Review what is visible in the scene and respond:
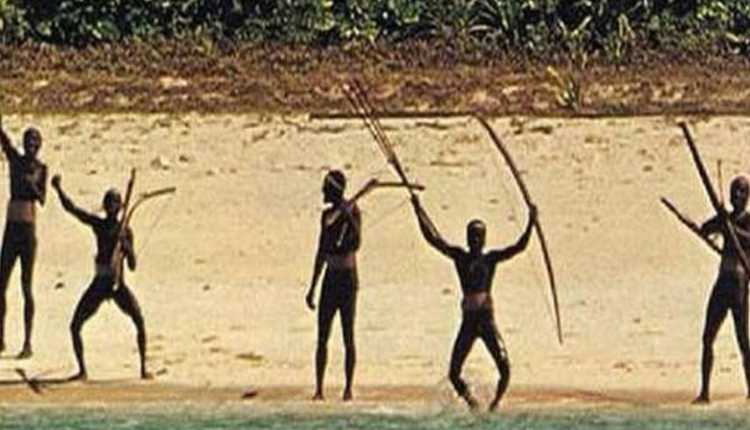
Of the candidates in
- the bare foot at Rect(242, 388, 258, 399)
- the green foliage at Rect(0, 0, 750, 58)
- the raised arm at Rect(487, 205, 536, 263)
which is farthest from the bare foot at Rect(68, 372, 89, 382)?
the green foliage at Rect(0, 0, 750, 58)

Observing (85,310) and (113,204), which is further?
(85,310)

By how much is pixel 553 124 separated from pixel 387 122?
1.60 meters

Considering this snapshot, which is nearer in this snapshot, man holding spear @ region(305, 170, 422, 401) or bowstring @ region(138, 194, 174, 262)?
man holding spear @ region(305, 170, 422, 401)

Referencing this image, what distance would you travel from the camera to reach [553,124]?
96.2 ft

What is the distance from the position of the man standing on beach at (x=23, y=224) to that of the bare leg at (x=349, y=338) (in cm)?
257

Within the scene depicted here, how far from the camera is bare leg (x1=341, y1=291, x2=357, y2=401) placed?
20812mm

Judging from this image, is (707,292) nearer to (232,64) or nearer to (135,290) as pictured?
(135,290)

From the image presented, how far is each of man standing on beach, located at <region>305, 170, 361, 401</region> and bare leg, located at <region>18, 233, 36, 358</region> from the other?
93.8 inches

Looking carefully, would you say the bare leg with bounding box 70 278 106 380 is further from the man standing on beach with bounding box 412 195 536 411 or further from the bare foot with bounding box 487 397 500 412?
the bare foot with bounding box 487 397 500 412

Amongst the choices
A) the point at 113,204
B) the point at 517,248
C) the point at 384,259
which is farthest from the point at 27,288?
the point at 517,248

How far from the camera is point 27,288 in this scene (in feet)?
72.2

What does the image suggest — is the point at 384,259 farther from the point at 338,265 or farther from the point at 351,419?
the point at 351,419

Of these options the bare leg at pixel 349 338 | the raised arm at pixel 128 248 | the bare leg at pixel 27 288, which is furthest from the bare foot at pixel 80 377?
the bare leg at pixel 349 338

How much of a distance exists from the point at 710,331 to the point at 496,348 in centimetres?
148
